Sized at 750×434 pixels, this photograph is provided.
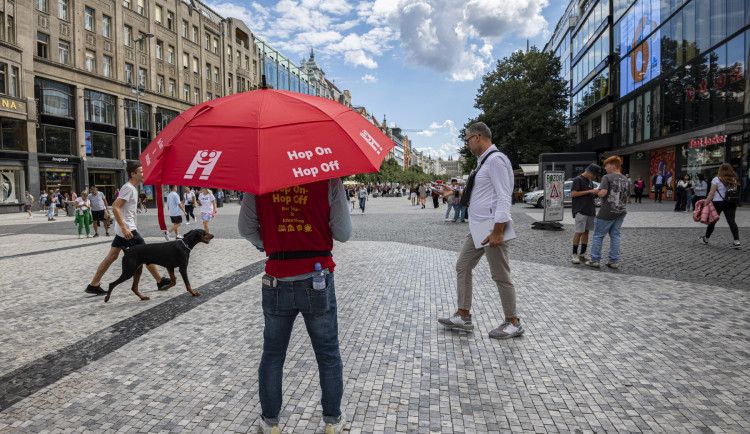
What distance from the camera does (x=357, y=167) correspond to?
2061 mm

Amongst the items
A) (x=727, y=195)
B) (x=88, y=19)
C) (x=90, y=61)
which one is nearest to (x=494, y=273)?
(x=727, y=195)

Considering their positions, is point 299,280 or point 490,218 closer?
point 299,280

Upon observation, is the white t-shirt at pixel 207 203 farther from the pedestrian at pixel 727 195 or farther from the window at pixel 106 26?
the window at pixel 106 26

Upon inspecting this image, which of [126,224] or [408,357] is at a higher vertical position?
[126,224]

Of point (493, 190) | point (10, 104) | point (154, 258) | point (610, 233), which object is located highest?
point (10, 104)

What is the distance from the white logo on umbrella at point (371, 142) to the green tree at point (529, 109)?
40.4m

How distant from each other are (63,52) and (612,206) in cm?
3549

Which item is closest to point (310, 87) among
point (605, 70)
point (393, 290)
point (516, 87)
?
point (516, 87)

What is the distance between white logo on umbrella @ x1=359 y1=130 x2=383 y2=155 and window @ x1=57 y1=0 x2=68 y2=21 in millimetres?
36584

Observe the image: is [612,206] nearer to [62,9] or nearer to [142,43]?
[62,9]

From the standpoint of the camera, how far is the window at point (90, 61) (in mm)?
32438

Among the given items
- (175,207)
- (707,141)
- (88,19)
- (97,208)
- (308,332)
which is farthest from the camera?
(88,19)

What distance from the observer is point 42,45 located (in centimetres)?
2917

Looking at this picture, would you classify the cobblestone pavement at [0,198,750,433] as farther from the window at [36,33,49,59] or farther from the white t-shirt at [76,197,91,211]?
the window at [36,33,49,59]
